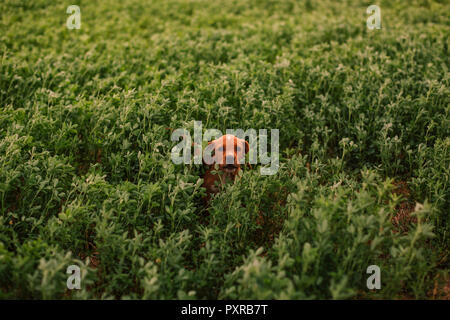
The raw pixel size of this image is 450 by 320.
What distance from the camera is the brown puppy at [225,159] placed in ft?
11.4

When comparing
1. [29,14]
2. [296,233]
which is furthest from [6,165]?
[29,14]

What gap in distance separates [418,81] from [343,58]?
1238mm

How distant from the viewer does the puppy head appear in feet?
11.3

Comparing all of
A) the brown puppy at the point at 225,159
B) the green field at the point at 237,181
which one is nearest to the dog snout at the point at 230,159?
the brown puppy at the point at 225,159

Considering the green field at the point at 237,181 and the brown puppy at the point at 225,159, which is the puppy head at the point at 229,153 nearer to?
the brown puppy at the point at 225,159

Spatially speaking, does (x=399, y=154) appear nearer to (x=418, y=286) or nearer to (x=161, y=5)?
(x=418, y=286)

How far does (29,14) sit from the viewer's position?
850cm

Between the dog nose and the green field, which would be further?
the dog nose

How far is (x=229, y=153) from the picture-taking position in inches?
136

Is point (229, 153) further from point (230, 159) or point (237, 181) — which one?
point (237, 181)

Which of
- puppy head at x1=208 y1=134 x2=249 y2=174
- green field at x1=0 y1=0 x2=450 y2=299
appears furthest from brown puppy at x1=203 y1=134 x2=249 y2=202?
green field at x1=0 y1=0 x2=450 y2=299

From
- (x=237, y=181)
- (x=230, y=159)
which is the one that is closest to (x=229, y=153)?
(x=230, y=159)

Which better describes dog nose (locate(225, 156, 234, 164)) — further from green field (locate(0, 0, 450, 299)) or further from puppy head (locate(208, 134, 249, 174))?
green field (locate(0, 0, 450, 299))

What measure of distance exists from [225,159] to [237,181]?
0.80ft
